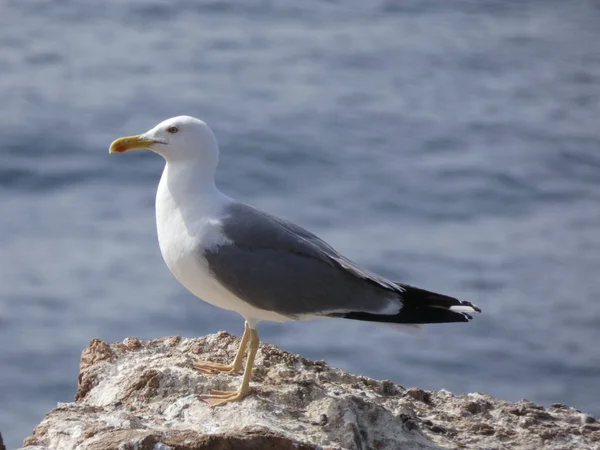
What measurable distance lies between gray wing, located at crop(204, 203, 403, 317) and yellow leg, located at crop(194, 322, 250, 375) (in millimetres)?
252

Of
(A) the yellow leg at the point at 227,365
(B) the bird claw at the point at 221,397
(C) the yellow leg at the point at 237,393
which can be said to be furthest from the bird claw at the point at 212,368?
(B) the bird claw at the point at 221,397

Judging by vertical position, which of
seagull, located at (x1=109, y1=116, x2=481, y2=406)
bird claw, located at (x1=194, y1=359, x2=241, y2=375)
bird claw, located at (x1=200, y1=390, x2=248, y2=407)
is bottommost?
bird claw, located at (x1=200, y1=390, x2=248, y2=407)

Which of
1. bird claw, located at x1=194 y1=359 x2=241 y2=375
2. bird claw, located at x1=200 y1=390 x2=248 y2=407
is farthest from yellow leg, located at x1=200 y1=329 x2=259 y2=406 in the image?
bird claw, located at x1=194 y1=359 x2=241 y2=375

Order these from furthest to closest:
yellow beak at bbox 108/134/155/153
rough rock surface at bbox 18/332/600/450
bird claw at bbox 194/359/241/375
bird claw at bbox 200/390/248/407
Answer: yellow beak at bbox 108/134/155/153
bird claw at bbox 194/359/241/375
bird claw at bbox 200/390/248/407
rough rock surface at bbox 18/332/600/450

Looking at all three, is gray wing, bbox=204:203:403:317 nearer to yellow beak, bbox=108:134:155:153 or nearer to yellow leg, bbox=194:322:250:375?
yellow leg, bbox=194:322:250:375

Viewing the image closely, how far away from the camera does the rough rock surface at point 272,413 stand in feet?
15.9

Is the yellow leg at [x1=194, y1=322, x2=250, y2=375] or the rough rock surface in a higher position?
the yellow leg at [x1=194, y1=322, x2=250, y2=375]

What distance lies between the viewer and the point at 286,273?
5926 millimetres

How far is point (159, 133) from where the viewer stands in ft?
20.6

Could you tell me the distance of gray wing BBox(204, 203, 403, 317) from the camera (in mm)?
5855

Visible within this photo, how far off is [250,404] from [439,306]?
1.16 m

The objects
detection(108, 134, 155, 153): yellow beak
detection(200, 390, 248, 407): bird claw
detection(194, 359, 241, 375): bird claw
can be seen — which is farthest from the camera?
detection(108, 134, 155, 153): yellow beak

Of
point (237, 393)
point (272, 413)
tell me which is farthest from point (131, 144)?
point (272, 413)

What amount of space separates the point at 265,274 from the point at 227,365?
0.53 m
